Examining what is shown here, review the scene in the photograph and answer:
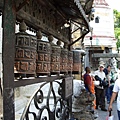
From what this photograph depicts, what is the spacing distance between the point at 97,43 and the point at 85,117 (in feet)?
57.3

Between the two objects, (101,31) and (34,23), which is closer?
(34,23)

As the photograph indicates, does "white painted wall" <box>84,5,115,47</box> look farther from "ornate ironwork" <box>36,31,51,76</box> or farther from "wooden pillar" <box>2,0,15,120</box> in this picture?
"wooden pillar" <box>2,0,15,120</box>

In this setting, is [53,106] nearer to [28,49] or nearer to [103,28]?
[28,49]

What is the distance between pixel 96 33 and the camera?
22.3 meters

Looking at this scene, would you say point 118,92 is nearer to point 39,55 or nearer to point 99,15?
point 39,55

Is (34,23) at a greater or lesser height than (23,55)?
greater

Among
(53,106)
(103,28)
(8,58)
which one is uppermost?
(103,28)

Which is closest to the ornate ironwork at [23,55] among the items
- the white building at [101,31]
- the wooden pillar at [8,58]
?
the wooden pillar at [8,58]

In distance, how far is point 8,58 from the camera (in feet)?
7.06

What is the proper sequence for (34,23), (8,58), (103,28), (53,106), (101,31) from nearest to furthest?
(8,58) < (34,23) < (53,106) < (101,31) < (103,28)

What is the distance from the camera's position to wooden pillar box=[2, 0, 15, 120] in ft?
7.06

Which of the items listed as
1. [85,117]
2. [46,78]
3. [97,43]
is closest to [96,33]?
[97,43]

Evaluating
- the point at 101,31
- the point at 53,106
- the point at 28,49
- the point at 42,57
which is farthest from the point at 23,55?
the point at 101,31

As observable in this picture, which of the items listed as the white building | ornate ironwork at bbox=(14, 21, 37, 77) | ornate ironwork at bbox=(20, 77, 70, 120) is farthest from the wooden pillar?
the white building
